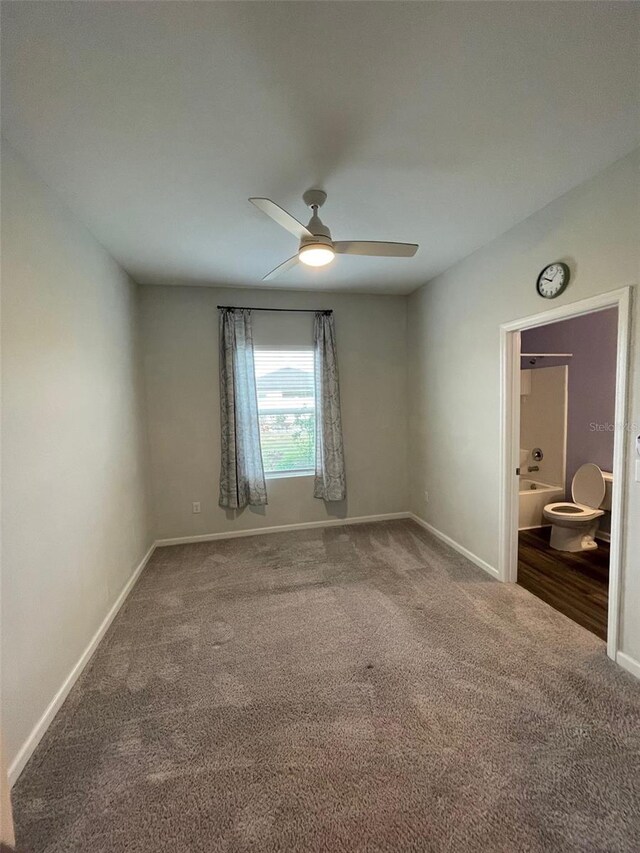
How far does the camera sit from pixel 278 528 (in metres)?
3.94

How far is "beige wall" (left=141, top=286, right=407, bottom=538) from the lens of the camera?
3.58 meters

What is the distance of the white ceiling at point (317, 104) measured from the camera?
1086mm

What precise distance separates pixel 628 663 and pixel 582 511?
6.03 ft

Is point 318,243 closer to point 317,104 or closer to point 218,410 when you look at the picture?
point 317,104

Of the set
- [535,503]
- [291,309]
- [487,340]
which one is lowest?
[535,503]

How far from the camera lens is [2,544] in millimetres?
1385

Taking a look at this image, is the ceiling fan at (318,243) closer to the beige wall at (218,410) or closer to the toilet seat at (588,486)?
the beige wall at (218,410)

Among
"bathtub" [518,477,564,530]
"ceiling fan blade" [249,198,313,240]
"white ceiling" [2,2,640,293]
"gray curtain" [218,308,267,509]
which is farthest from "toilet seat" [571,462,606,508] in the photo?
"ceiling fan blade" [249,198,313,240]

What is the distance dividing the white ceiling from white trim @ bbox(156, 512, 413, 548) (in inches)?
116

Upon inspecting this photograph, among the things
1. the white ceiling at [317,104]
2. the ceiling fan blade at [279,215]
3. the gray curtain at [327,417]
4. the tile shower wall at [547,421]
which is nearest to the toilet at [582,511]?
the tile shower wall at [547,421]

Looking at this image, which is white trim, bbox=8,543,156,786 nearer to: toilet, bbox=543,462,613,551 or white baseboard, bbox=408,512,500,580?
white baseboard, bbox=408,512,500,580

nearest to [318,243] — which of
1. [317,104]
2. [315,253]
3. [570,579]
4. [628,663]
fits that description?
[315,253]

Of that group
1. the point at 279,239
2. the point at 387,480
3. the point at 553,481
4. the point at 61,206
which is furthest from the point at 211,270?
the point at 553,481

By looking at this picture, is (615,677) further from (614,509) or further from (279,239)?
(279,239)
